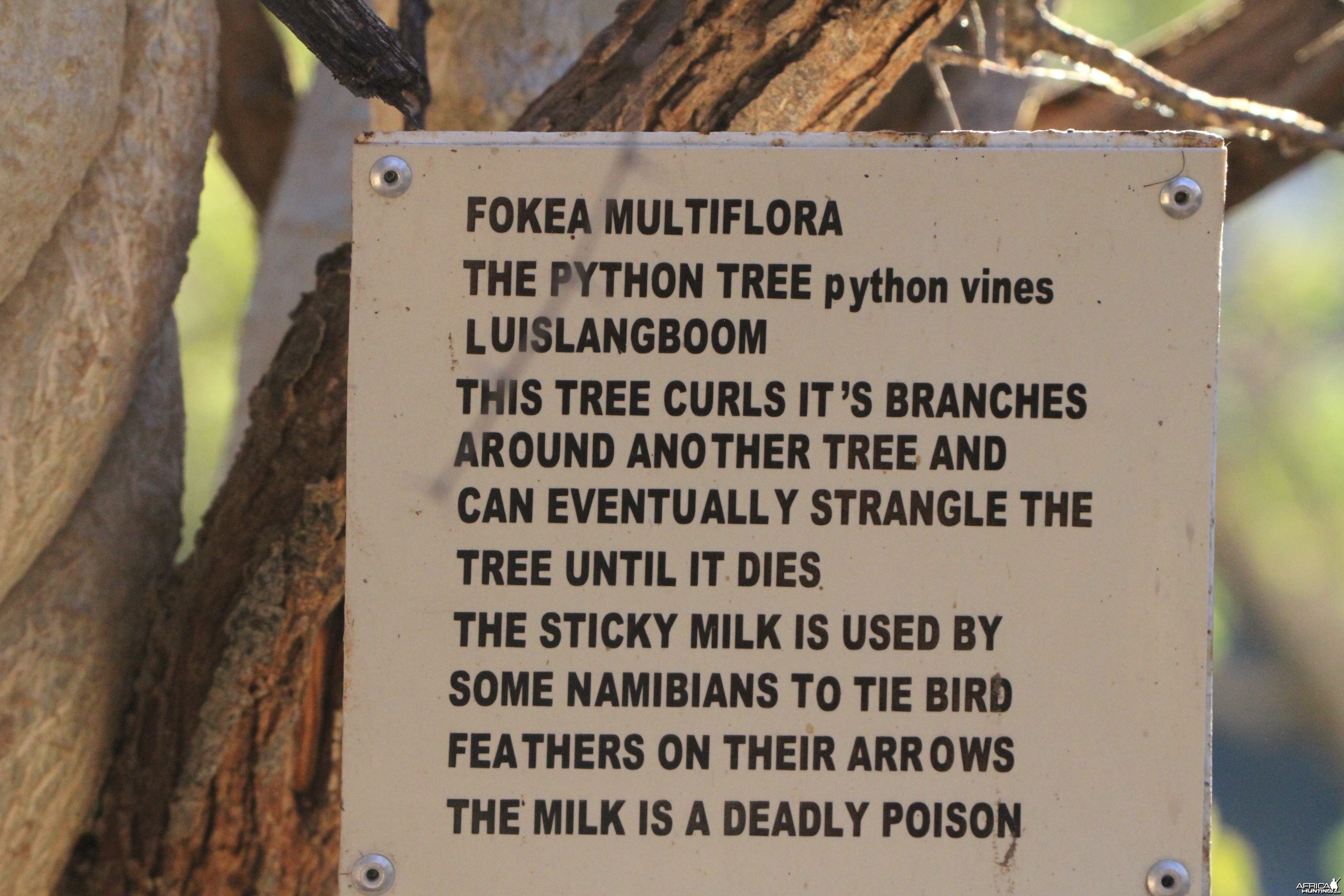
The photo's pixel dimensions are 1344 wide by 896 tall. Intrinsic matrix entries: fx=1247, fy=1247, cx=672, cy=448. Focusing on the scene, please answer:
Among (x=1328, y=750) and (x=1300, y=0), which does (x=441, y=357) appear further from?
(x=1328, y=750)

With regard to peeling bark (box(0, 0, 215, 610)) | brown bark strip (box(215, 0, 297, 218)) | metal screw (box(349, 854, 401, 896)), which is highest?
brown bark strip (box(215, 0, 297, 218))

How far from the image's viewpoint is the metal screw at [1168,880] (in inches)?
48.2

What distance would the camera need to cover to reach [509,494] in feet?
4.01

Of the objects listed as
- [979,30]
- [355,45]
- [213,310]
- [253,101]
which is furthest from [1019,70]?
[213,310]

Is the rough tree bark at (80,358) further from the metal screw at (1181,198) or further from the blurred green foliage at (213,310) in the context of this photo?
the blurred green foliage at (213,310)

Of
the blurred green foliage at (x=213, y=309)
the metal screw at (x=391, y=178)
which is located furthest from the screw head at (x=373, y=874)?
the blurred green foliage at (x=213, y=309)

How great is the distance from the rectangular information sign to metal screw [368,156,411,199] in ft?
0.37

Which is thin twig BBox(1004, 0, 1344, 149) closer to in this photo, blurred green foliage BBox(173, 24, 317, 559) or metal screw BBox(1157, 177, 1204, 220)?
metal screw BBox(1157, 177, 1204, 220)

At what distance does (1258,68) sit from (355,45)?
200cm

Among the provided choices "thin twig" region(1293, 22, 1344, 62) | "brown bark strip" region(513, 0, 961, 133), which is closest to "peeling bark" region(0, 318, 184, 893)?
"brown bark strip" region(513, 0, 961, 133)

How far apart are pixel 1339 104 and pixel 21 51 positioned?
245 centimetres

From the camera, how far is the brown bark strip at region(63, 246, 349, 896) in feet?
4.79

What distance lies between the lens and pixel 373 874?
4.01 ft

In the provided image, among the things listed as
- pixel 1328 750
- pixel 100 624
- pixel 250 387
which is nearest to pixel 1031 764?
pixel 100 624
